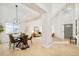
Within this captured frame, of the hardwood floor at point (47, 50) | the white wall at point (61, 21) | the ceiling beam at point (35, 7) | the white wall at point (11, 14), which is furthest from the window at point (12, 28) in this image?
the white wall at point (61, 21)

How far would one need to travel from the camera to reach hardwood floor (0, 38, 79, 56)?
6.31 feet

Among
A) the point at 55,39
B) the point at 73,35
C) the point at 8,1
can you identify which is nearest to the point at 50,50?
the point at 55,39

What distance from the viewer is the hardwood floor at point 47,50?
75.7 inches

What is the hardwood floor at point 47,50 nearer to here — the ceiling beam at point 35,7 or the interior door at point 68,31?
the interior door at point 68,31

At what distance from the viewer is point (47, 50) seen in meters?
1.95

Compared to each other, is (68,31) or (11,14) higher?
(11,14)

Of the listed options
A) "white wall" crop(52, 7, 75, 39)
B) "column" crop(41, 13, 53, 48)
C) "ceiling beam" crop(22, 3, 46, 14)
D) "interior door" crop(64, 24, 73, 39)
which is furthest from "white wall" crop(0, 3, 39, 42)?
"interior door" crop(64, 24, 73, 39)

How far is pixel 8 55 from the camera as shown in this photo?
1.95 metres

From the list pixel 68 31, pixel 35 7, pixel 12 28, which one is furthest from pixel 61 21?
pixel 12 28

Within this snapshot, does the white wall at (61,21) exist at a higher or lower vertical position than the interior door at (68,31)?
higher

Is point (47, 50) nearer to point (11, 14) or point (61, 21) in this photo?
point (61, 21)

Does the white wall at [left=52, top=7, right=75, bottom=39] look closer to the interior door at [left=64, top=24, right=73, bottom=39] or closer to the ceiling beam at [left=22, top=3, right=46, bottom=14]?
the interior door at [left=64, top=24, right=73, bottom=39]

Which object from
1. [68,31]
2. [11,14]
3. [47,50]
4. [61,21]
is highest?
[11,14]

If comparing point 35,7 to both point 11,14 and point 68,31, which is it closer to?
point 11,14
